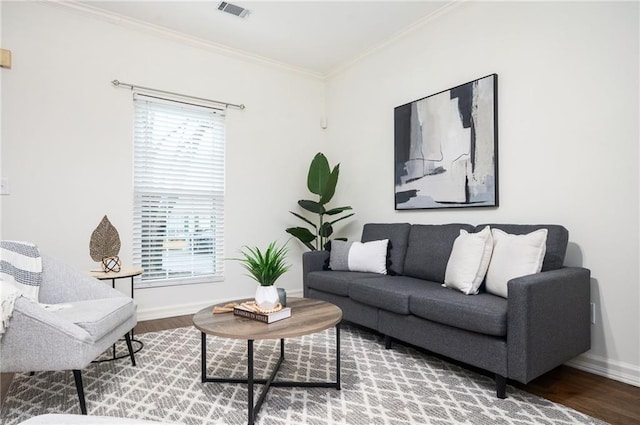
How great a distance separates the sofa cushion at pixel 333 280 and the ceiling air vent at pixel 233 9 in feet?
7.93

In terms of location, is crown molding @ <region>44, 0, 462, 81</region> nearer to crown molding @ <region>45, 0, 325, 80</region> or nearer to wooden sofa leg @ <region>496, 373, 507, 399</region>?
crown molding @ <region>45, 0, 325, 80</region>

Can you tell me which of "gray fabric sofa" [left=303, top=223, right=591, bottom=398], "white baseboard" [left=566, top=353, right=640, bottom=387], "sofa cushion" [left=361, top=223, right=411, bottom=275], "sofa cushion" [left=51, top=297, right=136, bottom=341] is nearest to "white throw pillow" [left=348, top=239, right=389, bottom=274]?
"sofa cushion" [left=361, top=223, right=411, bottom=275]

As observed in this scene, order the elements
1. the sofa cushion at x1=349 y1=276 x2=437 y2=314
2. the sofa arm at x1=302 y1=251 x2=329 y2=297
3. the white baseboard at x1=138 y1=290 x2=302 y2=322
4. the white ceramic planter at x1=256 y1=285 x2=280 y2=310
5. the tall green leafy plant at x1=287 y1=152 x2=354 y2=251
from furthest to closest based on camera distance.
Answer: the tall green leafy plant at x1=287 y1=152 x2=354 y2=251 < the white baseboard at x1=138 y1=290 x2=302 y2=322 < the sofa arm at x1=302 y1=251 x2=329 y2=297 < the sofa cushion at x1=349 y1=276 x2=437 y2=314 < the white ceramic planter at x1=256 y1=285 x2=280 y2=310

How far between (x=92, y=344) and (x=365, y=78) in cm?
360

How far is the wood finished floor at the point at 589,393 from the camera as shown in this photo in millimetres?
1861

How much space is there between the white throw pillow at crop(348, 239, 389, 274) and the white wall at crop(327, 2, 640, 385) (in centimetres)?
57

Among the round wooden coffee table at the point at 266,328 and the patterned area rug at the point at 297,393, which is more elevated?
the round wooden coffee table at the point at 266,328

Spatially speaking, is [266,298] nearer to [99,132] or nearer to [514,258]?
[514,258]

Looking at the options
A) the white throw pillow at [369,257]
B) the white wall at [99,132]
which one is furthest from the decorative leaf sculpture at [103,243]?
the white throw pillow at [369,257]

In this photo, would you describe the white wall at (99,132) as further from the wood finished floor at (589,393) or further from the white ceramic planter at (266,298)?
the white ceramic planter at (266,298)

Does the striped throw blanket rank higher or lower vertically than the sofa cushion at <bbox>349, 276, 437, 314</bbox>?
higher

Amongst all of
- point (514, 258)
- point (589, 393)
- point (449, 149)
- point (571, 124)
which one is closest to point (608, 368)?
point (589, 393)

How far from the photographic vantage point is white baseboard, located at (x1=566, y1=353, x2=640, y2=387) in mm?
2193

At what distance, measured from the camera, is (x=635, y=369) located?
2191 millimetres
